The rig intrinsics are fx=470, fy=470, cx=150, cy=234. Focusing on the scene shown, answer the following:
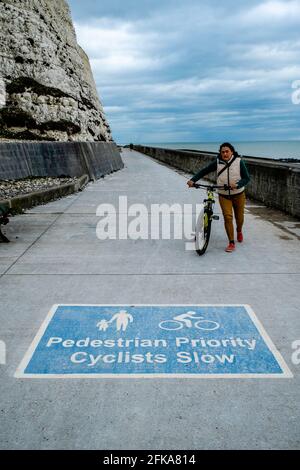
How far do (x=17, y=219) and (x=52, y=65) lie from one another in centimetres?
3134

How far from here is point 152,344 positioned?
14.3 ft

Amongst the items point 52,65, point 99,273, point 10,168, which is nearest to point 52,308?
point 99,273

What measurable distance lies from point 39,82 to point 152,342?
35490 millimetres

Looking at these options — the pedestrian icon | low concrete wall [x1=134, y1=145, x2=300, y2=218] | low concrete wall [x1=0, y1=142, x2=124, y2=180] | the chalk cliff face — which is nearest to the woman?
the pedestrian icon

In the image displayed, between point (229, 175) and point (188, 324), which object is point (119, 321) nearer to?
point (188, 324)

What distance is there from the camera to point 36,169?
17.8 m

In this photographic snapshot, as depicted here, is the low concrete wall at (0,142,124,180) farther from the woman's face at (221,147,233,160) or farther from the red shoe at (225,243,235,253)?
the red shoe at (225,243,235,253)

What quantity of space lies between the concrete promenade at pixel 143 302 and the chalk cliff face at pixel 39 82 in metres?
21.5

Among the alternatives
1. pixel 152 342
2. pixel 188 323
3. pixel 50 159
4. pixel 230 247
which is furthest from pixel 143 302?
pixel 50 159

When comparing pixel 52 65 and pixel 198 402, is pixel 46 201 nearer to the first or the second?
pixel 198 402

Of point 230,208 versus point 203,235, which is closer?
point 203,235

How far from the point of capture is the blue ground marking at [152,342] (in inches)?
155

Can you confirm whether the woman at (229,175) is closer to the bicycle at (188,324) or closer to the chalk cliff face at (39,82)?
the bicycle at (188,324)

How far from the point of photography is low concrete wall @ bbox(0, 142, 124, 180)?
15549 millimetres
